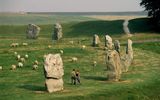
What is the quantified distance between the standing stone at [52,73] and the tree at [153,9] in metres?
61.5

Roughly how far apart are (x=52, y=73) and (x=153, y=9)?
6597 centimetres

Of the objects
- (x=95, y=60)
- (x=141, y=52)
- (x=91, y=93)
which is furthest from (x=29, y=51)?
(x=91, y=93)

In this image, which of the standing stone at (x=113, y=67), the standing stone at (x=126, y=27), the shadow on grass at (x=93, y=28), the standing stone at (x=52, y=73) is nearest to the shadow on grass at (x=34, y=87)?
the standing stone at (x=52, y=73)

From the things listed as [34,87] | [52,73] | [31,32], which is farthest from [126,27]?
[52,73]

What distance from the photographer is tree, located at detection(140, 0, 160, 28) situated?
107 m

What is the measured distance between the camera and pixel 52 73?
156ft

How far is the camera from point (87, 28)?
11888cm

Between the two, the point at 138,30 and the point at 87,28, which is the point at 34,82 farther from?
the point at 87,28

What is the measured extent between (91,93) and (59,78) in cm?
404

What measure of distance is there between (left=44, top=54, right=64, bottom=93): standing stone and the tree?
2422 inches

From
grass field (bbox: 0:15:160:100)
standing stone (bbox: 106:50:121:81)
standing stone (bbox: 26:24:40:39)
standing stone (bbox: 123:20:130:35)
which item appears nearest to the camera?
grass field (bbox: 0:15:160:100)

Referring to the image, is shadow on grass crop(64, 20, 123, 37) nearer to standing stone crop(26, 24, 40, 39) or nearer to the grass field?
standing stone crop(26, 24, 40, 39)

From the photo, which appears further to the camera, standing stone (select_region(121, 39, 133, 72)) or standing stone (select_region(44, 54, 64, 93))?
standing stone (select_region(121, 39, 133, 72))

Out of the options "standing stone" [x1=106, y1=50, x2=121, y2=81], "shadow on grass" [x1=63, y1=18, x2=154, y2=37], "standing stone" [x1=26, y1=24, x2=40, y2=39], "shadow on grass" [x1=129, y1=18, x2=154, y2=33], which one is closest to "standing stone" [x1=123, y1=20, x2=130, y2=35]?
"shadow on grass" [x1=63, y1=18, x2=154, y2=37]
